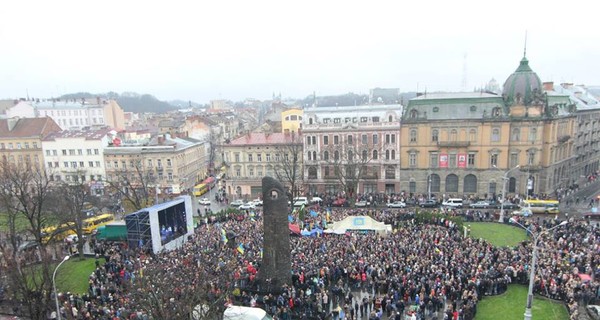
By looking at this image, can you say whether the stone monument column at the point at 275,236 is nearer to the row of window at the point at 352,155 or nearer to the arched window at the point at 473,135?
the row of window at the point at 352,155

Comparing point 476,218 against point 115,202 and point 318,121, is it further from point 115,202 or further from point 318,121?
point 115,202

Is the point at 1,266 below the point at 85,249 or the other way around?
the other way around

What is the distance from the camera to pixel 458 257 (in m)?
26.7

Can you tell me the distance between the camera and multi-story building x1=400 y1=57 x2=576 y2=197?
49469 millimetres

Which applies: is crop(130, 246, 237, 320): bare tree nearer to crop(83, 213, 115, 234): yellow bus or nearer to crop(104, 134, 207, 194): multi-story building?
crop(83, 213, 115, 234): yellow bus

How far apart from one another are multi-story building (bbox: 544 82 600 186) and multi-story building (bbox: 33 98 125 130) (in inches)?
3447

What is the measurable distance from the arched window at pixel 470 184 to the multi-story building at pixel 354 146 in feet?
26.9

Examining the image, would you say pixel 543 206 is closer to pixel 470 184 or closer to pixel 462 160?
pixel 470 184

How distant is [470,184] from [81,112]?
280ft

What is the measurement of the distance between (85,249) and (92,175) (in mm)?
27996

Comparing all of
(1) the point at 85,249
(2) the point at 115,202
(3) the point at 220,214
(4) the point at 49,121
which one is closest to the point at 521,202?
(3) the point at 220,214

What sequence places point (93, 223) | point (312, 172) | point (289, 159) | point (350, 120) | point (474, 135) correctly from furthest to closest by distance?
point (289, 159) < point (312, 172) < point (350, 120) < point (474, 135) < point (93, 223)

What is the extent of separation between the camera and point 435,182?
5328 centimetres

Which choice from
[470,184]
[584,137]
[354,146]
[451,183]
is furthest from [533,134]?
[354,146]
